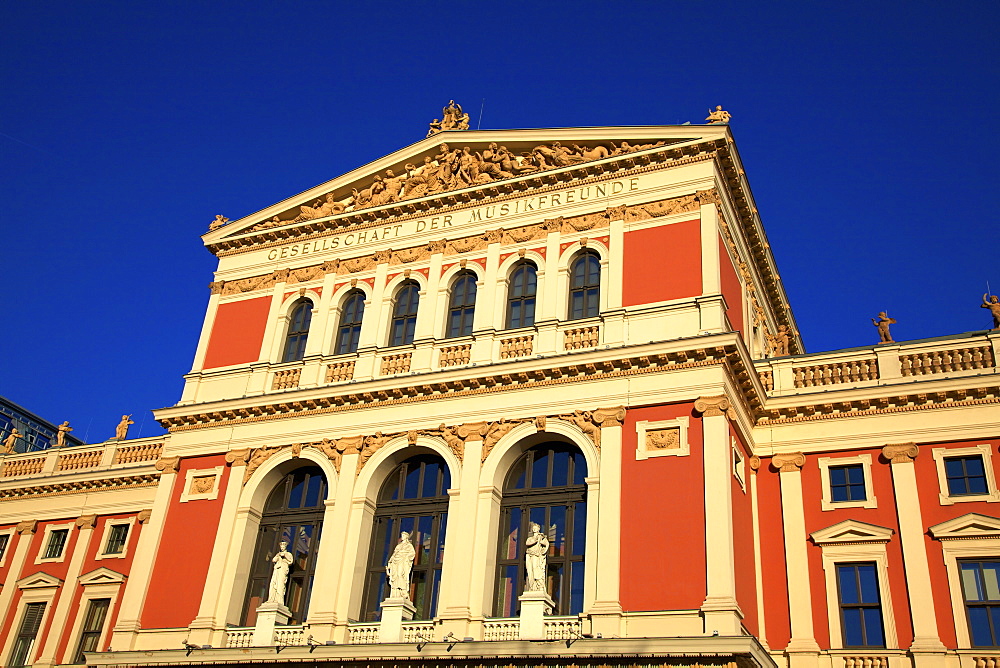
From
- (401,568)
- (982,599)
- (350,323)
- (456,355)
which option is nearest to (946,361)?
Result: (982,599)

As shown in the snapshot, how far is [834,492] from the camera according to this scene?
76.7ft

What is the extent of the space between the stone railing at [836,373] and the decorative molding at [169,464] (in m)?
16.5

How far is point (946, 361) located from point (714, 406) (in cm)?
618

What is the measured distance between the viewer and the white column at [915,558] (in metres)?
20.6

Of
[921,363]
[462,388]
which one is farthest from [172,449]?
[921,363]

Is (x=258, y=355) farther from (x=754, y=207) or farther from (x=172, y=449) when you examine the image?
(x=754, y=207)

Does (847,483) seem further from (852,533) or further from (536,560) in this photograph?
(536,560)

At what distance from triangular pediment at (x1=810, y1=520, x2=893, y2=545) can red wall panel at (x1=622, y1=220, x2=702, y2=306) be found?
6.19 meters

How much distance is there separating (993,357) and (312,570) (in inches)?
667

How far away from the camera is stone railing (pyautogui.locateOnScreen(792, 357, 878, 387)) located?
24094 mm

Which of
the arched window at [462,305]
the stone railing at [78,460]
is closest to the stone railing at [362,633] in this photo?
the arched window at [462,305]

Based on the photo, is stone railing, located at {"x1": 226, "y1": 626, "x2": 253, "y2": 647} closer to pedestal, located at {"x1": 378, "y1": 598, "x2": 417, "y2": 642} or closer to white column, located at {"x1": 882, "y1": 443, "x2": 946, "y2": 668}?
pedestal, located at {"x1": 378, "y1": 598, "x2": 417, "y2": 642}

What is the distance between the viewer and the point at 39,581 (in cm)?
3114

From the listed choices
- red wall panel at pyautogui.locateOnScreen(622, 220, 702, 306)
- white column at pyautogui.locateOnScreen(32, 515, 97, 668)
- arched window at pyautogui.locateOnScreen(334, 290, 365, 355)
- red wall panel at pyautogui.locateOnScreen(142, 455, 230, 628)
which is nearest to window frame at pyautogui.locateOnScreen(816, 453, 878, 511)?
red wall panel at pyautogui.locateOnScreen(622, 220, 702, 306)
